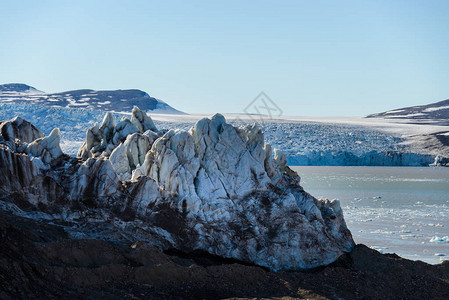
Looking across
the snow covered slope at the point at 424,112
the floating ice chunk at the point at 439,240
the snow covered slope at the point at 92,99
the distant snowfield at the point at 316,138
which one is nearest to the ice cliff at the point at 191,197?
the floating ice chunk at the point at 439,240

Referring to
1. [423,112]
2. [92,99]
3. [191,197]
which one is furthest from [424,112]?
[191,197]

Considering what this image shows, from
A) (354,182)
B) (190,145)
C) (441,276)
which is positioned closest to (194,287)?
(190,145)

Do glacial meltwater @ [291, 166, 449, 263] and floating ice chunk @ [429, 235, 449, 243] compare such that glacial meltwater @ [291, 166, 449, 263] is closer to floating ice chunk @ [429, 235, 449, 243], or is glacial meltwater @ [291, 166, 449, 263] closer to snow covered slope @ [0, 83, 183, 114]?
floating ice chunk @ [429, 235, 449, 243]

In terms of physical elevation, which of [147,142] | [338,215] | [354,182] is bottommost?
[354,182]

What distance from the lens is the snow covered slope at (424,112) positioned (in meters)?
101

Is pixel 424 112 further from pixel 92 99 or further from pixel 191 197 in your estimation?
pixel 191 197

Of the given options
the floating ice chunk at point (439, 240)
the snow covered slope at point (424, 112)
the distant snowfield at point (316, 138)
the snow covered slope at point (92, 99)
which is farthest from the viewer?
the snow covered slope at point (424, 112)

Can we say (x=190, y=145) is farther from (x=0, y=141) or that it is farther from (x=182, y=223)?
(x=0, y=141)

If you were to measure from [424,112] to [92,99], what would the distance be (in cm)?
6382

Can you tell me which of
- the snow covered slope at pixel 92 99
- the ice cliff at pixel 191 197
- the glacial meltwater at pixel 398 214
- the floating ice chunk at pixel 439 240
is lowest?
the glacial meltwater at pixel 398 214

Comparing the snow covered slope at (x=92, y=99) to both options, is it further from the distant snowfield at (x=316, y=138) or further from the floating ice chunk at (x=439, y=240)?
the floating ice chunk at (x=439, y=240)

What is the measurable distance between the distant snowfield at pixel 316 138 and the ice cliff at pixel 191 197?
3701 centimetres

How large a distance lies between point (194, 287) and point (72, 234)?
2.49 m

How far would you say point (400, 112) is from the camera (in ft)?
377
